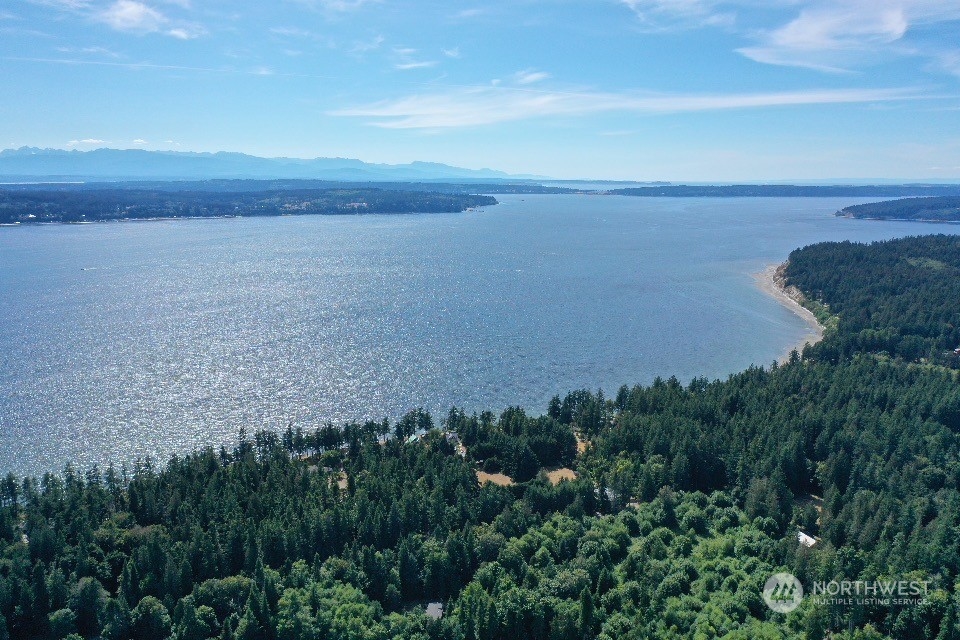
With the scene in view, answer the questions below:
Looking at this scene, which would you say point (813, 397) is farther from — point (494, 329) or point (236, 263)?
point (236, 263)

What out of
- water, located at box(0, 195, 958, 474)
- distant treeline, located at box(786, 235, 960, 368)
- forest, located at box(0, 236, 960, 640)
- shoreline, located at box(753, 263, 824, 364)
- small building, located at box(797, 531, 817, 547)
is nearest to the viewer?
forest, located at box(0, 236, 960, 640)

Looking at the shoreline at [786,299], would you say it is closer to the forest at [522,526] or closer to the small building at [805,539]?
the forest at [522,526]

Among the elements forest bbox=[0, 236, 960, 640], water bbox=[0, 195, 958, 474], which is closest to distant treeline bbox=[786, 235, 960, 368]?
water bbox=[0, 195, 958, 474]

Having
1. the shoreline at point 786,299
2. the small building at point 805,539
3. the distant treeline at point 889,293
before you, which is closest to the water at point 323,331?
the shoreline at point 786,299

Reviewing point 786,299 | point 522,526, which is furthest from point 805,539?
point 786,299

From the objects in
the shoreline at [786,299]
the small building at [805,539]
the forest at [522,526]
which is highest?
the shoreline at [786,299]

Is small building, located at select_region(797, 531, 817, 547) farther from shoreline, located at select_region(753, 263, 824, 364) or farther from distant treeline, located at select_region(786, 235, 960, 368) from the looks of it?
shoreline, located at select_region(753, 263, 824, 364)
